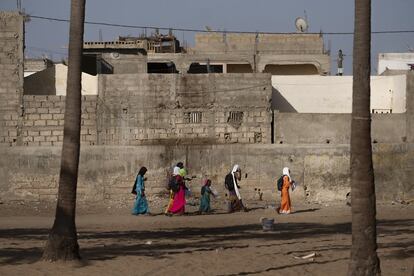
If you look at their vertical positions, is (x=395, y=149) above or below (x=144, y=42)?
below

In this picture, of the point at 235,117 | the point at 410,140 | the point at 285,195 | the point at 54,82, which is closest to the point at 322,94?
the point at 410,140

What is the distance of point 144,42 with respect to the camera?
45.5 metres

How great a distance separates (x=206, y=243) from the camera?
1526 centimetres

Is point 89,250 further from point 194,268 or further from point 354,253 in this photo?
point 354,253

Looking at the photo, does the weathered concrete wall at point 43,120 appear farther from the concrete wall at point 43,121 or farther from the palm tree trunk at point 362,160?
the palm tree trunk at point 362,160

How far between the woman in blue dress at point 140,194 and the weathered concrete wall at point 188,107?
18.1ft

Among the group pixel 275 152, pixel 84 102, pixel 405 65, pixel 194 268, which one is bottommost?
pixel 194 268

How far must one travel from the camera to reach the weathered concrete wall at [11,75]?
1058 inches

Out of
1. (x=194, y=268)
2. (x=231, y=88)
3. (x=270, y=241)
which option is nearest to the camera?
(x=194, y=268)

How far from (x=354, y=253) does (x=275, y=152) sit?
56.3ft

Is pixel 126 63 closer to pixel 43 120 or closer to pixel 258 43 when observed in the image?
pixel 43 120

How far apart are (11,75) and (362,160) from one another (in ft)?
65.6

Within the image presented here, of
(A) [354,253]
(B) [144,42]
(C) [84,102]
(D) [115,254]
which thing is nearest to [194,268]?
(D) [115,254]

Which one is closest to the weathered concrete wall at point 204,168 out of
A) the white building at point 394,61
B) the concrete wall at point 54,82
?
the concrete wall at point 54,82
